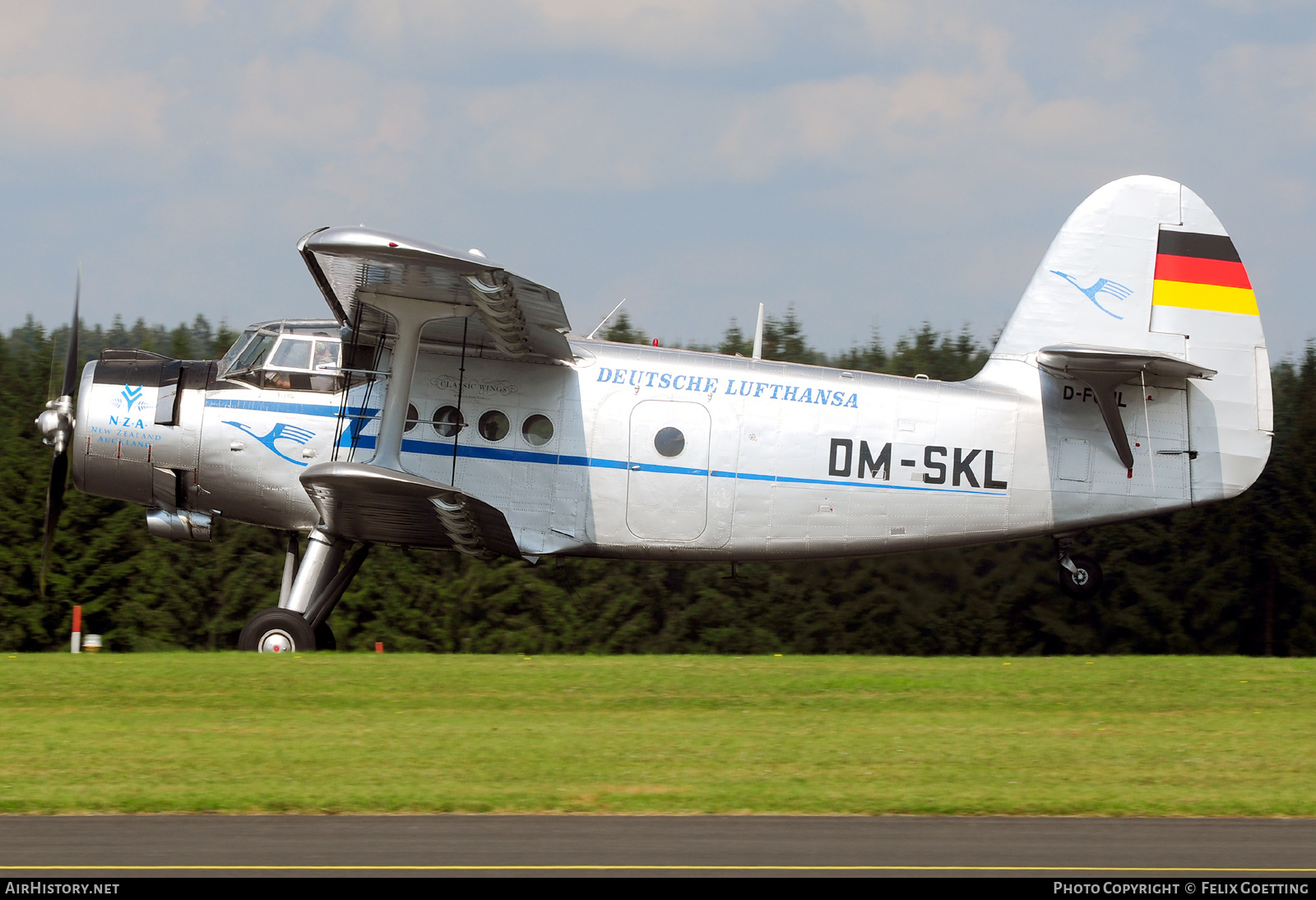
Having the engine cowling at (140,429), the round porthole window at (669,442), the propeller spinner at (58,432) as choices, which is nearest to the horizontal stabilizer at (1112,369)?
the round porthole window at (669,442)

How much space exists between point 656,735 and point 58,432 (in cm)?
738

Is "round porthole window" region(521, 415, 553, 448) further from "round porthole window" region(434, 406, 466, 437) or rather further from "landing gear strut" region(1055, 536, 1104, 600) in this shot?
"landing gear strut" region(1055, 536, 1104, 600)

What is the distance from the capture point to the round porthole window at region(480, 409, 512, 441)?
1280 centimetres

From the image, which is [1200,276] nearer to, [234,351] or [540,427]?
[540,427]

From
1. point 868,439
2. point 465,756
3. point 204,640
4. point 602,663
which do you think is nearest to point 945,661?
point 868,439

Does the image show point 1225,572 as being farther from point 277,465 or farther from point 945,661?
point 277,465

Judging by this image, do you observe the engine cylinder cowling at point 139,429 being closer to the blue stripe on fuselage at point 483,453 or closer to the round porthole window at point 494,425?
the blue stripe on fuselage at point 483,453

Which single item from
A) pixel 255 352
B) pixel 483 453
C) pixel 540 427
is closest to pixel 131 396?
pixel 255 352

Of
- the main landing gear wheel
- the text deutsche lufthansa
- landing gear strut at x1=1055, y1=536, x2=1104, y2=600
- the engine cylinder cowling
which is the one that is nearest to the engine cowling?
the engine cylinder cowling

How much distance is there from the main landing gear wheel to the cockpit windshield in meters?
2.30

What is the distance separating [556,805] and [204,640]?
14.2 m

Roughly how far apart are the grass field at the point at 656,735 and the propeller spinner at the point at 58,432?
200cm

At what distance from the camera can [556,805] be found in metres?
7.15

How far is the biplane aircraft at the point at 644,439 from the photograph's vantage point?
1262cm
